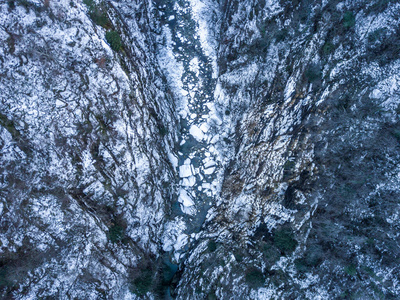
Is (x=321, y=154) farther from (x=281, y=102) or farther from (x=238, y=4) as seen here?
(x=238, y=4)

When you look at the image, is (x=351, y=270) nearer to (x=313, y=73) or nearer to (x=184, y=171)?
(x=313, y=73)

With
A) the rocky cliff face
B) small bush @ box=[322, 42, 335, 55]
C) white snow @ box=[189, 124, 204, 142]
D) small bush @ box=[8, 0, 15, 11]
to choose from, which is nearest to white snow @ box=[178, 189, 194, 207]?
the rocky cliff face

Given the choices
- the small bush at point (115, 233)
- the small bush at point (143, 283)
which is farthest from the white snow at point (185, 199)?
the small bush at point (143, 283)

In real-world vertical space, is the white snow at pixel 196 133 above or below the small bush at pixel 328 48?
above

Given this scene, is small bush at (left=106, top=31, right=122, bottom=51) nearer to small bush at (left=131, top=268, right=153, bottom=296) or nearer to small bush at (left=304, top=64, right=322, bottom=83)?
small bush at (left=304, top=64, right=322, bottom=83)

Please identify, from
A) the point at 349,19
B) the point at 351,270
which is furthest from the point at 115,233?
the point at 349,19

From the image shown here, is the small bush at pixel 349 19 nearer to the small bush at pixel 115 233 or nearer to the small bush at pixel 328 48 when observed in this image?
the small bush at pixel 328 48
